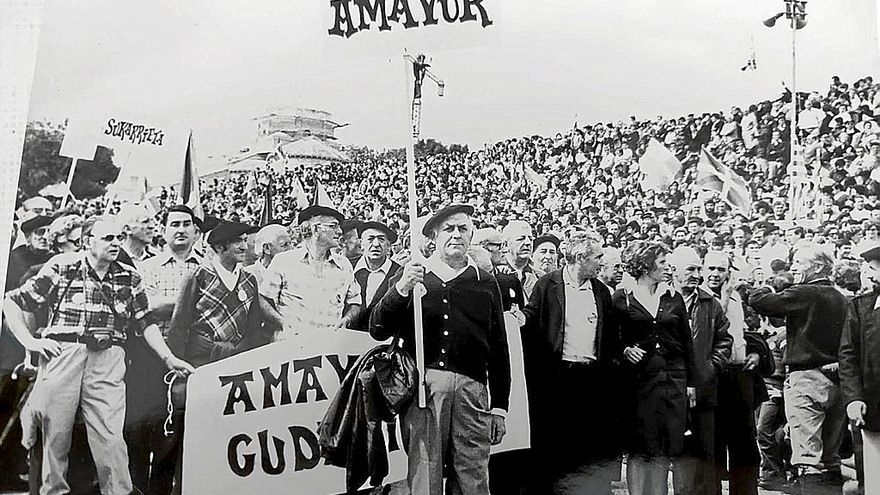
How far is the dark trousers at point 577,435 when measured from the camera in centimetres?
150

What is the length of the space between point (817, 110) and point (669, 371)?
61 cm

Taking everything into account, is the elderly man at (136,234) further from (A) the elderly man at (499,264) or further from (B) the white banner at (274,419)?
(A) the elderly man at (499,264)

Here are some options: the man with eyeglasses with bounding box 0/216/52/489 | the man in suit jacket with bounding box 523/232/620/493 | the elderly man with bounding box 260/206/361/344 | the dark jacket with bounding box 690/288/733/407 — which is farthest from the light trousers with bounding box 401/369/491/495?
the man with eyeglasses with bounding box 0/216/52/489

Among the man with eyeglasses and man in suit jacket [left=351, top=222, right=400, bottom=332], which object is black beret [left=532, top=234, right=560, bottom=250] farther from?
the man with eyeglasses

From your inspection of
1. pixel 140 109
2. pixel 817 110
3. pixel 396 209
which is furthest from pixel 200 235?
pixel 817 110

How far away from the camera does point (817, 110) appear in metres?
1.49

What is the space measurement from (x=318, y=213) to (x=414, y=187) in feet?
0.69

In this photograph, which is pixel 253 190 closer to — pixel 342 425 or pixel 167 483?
pixel 342 425

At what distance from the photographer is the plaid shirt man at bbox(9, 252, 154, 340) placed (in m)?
1.52

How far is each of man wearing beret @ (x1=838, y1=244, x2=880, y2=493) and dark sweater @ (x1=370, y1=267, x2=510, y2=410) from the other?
0.68 metres

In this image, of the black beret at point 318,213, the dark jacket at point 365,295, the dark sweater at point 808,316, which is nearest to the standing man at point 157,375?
the black beret at point 318,213

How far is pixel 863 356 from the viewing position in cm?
148

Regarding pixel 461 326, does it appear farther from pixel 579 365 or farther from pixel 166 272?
pixel 166 272

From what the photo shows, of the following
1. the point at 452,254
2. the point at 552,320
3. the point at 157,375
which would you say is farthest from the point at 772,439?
the point at 157,375
